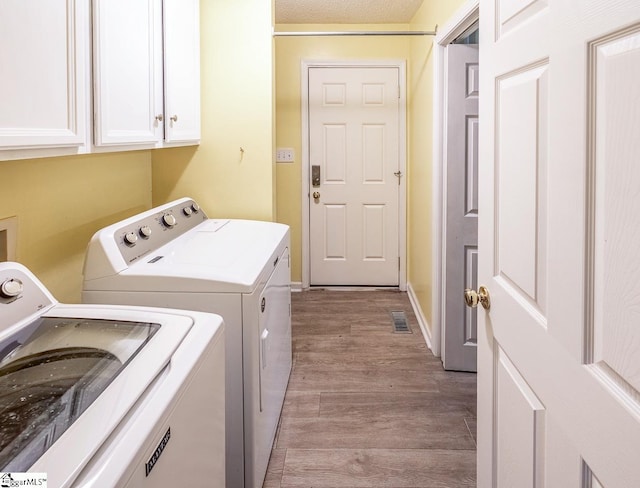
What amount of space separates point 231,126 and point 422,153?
1517 millimetres

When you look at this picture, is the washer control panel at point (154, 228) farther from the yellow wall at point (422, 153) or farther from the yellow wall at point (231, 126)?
the yellow wall at point (422, 153)

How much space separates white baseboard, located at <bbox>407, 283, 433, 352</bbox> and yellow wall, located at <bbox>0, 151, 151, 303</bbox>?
81.5 inches

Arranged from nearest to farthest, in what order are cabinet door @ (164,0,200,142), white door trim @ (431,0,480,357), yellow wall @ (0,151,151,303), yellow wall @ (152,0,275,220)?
1. yellow wall @ (0,151,151,303)
2. cabinet door @ (164,0,200,142)
3. yellow wall @ (152,0,275,220)
4. white door trim @ (431,0,480,357)

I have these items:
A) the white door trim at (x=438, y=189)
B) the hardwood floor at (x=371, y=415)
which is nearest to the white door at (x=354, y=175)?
the hardwood floor at (x=371, y=415)

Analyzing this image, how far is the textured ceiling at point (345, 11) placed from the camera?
3951mm

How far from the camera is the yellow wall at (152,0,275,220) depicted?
2902 millimetres

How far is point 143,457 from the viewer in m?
0.82

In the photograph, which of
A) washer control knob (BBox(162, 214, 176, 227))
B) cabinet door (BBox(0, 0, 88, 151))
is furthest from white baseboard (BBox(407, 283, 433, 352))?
cabinet door (BBox(0, 0, 88, 151))

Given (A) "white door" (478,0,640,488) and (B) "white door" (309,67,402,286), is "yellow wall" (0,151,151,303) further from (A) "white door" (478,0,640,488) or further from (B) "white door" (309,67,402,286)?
(B) "white door" (309,67,402,286)

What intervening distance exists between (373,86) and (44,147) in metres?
3.74

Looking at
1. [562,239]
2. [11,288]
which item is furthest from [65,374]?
[562,239]

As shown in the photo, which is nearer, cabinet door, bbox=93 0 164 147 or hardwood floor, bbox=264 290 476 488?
cabinet door, bbox=93 0 164 147

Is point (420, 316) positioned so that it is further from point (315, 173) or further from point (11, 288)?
point (11, 288)

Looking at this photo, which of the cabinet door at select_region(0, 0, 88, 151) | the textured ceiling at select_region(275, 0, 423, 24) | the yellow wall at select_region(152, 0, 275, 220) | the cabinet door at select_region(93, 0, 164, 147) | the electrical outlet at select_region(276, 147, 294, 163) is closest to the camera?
the cabinet door at select_region(0, 0, 88, 151)
